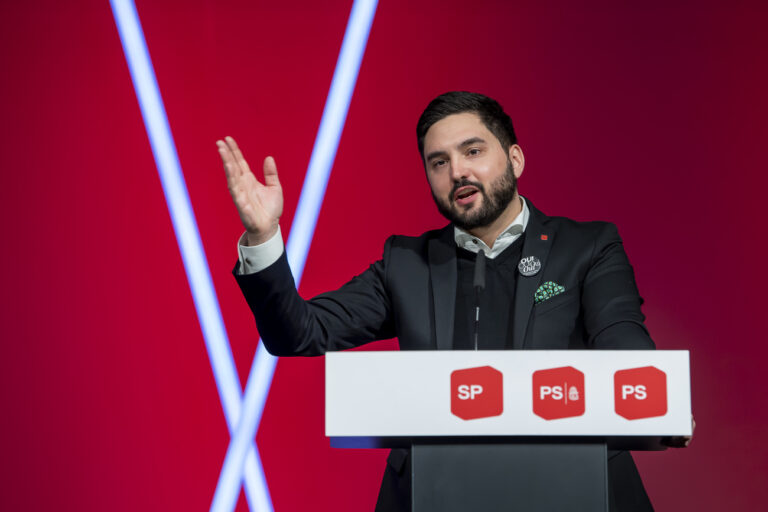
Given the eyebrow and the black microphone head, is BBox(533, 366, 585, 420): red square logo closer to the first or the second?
the black microphone head

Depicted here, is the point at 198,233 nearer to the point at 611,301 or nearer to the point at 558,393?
the point at 611,301

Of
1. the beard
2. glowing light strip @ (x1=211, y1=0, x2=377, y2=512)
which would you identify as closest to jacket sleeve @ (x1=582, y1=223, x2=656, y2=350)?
the beard

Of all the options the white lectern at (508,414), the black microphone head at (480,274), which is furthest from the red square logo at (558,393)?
the black microphone head at (480,274)

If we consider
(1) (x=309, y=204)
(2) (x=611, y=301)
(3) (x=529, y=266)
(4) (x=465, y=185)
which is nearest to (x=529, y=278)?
(3) (x=529, y=266)

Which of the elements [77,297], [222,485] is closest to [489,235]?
[222,485]

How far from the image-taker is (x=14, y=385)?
2.53 m

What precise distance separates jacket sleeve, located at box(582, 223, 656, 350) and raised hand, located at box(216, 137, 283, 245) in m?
0.63

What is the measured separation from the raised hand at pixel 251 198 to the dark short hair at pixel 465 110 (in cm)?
53

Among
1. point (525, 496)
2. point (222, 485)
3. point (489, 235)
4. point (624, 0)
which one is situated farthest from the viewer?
point (624, 0)

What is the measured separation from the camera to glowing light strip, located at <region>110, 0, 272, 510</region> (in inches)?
95.8

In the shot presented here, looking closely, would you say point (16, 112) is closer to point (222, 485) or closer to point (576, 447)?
point (222, 485)

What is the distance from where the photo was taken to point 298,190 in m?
2.56

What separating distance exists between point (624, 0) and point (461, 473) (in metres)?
2.00

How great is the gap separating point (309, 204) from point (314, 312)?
88cm
